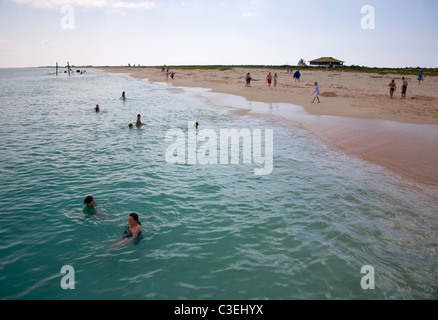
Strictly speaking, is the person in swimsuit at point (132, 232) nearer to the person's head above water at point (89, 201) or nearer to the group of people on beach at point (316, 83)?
the person's head above water at point (89, 201)

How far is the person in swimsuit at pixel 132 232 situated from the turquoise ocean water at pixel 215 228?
0.90 feet

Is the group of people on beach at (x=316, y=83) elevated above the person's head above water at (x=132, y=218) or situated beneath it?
elevated above

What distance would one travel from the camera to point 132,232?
7.31 m

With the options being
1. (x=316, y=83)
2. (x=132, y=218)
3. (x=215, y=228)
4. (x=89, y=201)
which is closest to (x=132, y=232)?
(x=132, y=218)

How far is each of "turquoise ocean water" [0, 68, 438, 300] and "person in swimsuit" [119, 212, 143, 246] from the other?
0.28 meters

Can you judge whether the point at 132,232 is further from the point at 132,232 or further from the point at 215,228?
the point at 215,228

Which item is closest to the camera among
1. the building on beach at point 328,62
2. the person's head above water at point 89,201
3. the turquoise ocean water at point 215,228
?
the turquoise ocean water at point 215,228

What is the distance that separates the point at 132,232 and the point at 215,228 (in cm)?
231

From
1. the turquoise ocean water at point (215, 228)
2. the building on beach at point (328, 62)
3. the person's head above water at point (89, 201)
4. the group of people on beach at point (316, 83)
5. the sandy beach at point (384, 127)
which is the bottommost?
the turquoise ocean water at point (215, 228)

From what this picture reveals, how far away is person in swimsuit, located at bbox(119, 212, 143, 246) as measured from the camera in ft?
23.5

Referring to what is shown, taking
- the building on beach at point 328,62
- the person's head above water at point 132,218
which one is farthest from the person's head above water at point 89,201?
the building on beach at point 328,62

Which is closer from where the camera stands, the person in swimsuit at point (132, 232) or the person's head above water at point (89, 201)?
the person in swimsuit at point (132, 232)

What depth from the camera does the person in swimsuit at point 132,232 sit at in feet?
23.5
